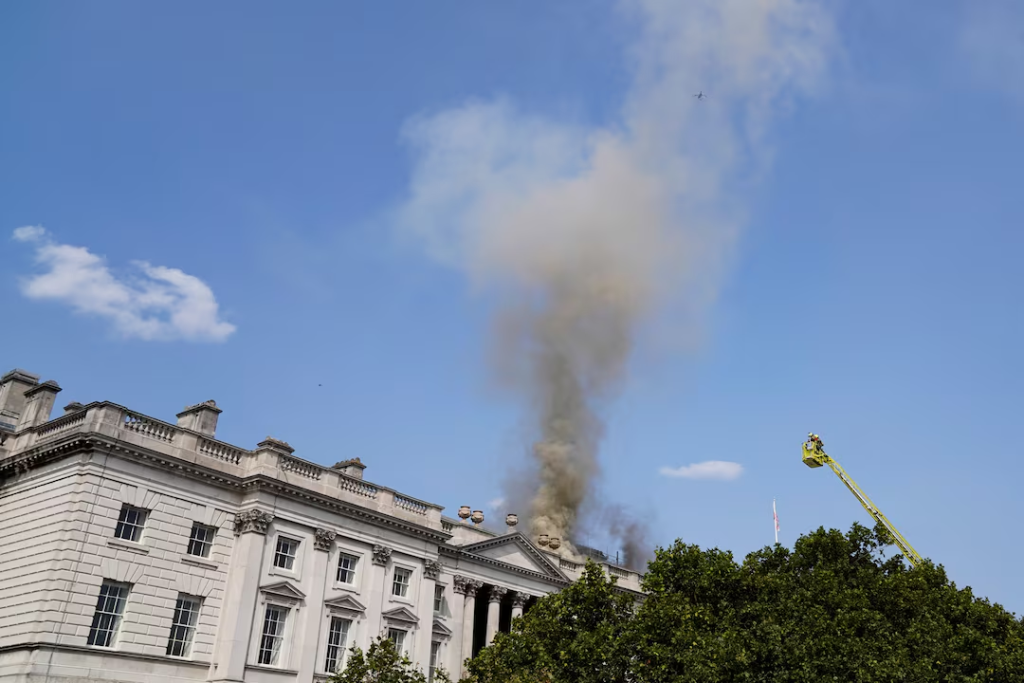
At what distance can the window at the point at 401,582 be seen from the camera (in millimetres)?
48081

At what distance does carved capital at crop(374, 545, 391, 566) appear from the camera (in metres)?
47.0

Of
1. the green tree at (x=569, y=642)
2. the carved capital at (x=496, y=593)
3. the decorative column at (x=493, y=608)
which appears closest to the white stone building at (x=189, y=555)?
the decorative column at (x=493, y=608)

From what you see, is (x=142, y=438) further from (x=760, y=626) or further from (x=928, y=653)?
(x=928, y=653)

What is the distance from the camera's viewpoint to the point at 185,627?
3900 cm

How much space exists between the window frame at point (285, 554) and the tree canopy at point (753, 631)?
9.86 m

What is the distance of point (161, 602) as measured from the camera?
125ft

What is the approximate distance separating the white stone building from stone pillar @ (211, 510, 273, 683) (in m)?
0.07

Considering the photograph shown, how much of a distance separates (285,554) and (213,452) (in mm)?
6094

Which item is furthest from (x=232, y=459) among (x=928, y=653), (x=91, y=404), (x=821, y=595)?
(x=928, y=653)

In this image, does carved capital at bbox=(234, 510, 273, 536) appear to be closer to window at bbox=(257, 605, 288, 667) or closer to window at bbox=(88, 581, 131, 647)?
window at bbox=(257, 605, 288, 667)

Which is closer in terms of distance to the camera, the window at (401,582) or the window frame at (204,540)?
the window frame at (204,540)

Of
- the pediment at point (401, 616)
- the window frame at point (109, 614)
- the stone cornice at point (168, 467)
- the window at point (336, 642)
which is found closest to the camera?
the window frame at point (109, 614)

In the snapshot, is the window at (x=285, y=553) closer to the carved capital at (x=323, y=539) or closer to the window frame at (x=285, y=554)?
the window frame at (x=285, y=554)

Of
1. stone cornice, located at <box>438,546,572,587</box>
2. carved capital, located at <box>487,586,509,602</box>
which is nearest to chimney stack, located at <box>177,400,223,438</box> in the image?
stone cornice, located at <box>438,546,572,587</box>
